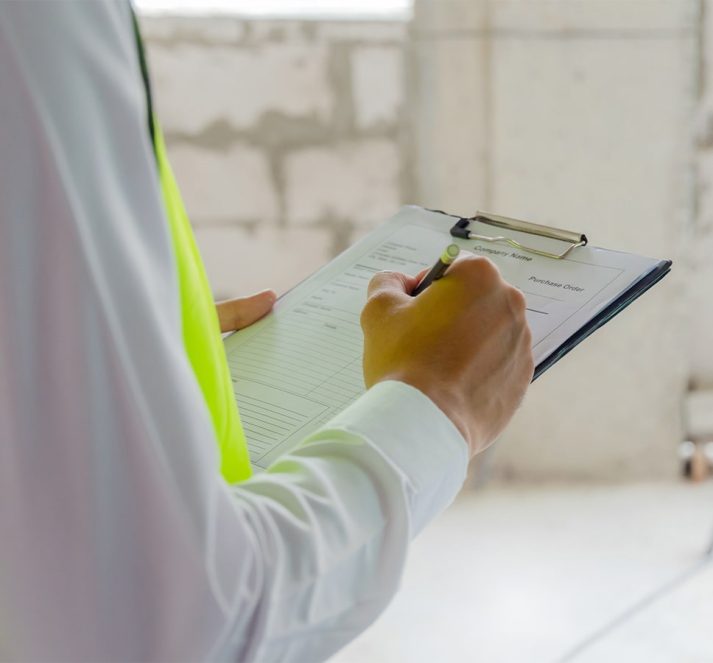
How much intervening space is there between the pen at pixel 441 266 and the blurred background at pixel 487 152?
1515 millimetres

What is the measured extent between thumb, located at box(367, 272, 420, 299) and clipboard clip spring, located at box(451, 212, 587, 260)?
0.15 meters

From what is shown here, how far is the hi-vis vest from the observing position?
1.87ft

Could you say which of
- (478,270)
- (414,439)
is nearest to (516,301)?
(478,270)

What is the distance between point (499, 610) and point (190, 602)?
169 cm

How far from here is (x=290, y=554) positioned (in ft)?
1.82

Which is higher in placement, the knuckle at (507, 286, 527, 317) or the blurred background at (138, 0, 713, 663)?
the knuckle at (507, 286, 527, 317)

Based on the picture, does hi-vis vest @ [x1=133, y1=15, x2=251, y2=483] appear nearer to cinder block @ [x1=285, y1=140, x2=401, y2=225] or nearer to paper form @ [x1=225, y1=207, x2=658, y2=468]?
paper form @ [x1=225, y1=207, x2=658, y2=468]

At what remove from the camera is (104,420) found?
18.8 inches

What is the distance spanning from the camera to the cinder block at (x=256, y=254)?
2.49m

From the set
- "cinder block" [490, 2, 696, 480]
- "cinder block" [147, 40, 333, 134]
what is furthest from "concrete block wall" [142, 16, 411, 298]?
"cinder block" [490, 2, 696, 480]

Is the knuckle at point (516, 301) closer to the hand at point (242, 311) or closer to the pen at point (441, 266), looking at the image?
the pen at point (441, 266)

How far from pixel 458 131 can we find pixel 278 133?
0.41 m

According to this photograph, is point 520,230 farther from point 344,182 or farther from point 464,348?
point 344,182

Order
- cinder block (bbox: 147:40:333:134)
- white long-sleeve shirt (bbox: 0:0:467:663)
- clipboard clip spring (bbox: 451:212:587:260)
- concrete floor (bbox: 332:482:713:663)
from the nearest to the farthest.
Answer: white long-sleeve shirt (bbox: 0:0:467:663)
clipboard clip spring (bbox: 451:212:587:260)
concrete floor (bbox: 332:482:713:663)
cinder block (bbox: 147:40:333:134)
